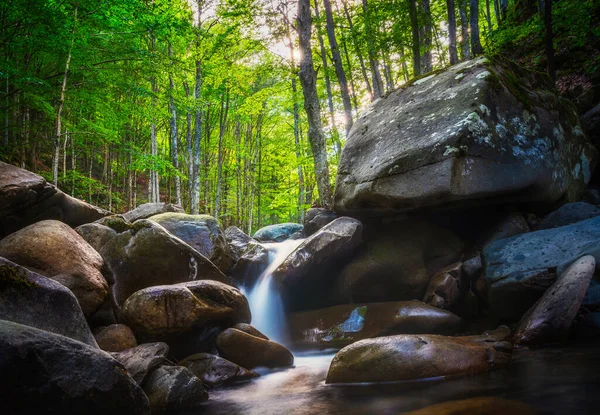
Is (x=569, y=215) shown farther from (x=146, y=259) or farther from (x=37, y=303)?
(x=37, y=303)

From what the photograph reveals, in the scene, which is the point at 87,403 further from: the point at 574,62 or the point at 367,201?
the point at 574,62

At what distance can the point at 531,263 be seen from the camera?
5.75 metres

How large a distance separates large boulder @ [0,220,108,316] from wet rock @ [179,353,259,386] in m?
1.69

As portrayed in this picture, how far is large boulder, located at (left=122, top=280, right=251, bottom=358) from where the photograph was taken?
5172 mm

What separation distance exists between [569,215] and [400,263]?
130 inches

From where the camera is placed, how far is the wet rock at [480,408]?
295 centimetres

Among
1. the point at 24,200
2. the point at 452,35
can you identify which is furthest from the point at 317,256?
the point at 452,35

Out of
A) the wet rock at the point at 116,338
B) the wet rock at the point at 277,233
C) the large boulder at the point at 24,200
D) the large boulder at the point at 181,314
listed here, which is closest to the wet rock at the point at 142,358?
the wet rock at the point at 116,338

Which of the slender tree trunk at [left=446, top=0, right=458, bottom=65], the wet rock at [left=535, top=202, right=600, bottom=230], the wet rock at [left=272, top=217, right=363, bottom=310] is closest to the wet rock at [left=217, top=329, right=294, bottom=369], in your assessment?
the wet rock at [left=272, top=217, right=363, bottom=310]

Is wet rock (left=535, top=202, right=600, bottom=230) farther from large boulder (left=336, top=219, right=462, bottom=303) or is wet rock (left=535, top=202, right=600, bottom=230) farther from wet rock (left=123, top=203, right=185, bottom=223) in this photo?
wet rock (left=123, top=203, right=185, bottom=223)

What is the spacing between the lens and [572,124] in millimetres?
8500

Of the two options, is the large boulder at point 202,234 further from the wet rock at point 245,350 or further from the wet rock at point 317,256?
the wet rock at point 245,350

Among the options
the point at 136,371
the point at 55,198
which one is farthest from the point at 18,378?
the point at 55,198

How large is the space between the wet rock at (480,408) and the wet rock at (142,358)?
119 inches
